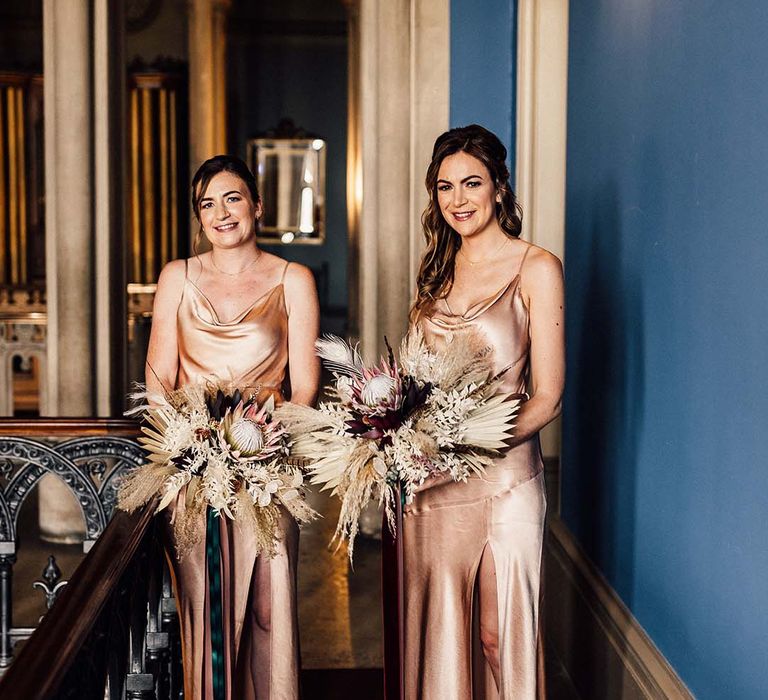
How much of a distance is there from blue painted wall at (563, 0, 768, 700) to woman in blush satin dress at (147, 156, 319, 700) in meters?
1.08

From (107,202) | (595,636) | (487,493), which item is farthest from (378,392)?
(107,202)

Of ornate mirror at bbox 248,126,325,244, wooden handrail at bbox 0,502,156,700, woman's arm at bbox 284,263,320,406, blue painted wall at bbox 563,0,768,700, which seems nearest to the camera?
wooden handrail at bbox 0,502,156,700

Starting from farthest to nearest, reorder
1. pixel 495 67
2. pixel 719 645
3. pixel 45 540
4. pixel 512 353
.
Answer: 1. pixel 45 540
2. pixel 495 67
3. pixel 512 353
4. pixel 719 645

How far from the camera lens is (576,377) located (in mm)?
4215

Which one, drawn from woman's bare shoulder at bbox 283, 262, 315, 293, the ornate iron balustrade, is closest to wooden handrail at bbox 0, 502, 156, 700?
the ornate iron balustrade

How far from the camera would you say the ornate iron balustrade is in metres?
1.63

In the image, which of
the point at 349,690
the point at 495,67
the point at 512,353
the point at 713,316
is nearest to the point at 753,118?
the point at 713,316

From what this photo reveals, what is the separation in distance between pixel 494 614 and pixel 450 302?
2.99ft

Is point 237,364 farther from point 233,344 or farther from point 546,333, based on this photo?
point 546,333

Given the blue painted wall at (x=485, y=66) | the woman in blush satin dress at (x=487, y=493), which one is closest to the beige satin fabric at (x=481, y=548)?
the woman in blush satin dress at (x=487, y=493)

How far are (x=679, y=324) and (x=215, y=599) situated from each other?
1.56 meters

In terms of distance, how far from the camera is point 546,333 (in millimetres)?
2797

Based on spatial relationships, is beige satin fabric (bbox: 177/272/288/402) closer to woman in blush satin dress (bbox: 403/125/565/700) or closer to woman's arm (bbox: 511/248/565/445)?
woman in blush satin dress (bbox: 403/125/565/700)

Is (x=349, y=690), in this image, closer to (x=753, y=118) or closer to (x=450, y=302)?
(x=450, y=302)
